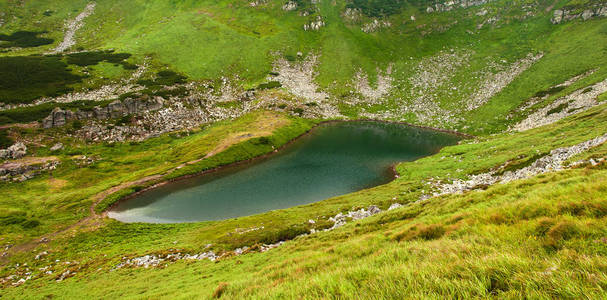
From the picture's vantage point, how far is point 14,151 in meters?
48.4

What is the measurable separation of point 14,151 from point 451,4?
185703 mm

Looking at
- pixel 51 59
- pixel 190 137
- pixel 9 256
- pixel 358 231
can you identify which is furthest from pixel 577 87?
pixel 51 59

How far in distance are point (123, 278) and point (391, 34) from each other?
152m

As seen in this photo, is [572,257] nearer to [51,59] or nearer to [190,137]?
[190,137]

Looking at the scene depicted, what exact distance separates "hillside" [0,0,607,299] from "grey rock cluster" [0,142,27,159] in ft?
1.03

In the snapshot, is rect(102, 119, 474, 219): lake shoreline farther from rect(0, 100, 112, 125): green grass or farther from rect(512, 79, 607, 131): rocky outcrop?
rect(0, 100, 112, 125): green grass

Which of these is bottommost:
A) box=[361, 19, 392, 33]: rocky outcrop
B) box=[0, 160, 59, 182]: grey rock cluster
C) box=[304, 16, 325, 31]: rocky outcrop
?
box=[0, 160, 59, 182]: grey rock cluster

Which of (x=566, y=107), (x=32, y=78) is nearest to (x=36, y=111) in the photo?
(x=32, y=78)

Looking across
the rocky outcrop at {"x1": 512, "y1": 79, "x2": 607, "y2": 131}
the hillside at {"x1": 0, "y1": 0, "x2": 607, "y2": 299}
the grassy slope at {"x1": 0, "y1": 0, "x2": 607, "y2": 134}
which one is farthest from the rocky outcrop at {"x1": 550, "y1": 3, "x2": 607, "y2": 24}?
the rocky outcrop at {"x1": 512, "y1": 79, "x2": 607, "y2": 131}

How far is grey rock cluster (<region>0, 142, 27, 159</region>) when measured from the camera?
1855 inches

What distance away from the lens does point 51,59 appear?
268 feet

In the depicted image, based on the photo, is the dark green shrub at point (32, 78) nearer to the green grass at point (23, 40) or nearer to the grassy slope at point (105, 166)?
the grassy slope at point (105, 166)

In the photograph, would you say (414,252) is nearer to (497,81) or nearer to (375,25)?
(497,81)

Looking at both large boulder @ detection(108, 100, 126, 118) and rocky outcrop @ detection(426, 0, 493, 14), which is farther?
rocky outcrop @ detection(426, 0, 493, 14)
